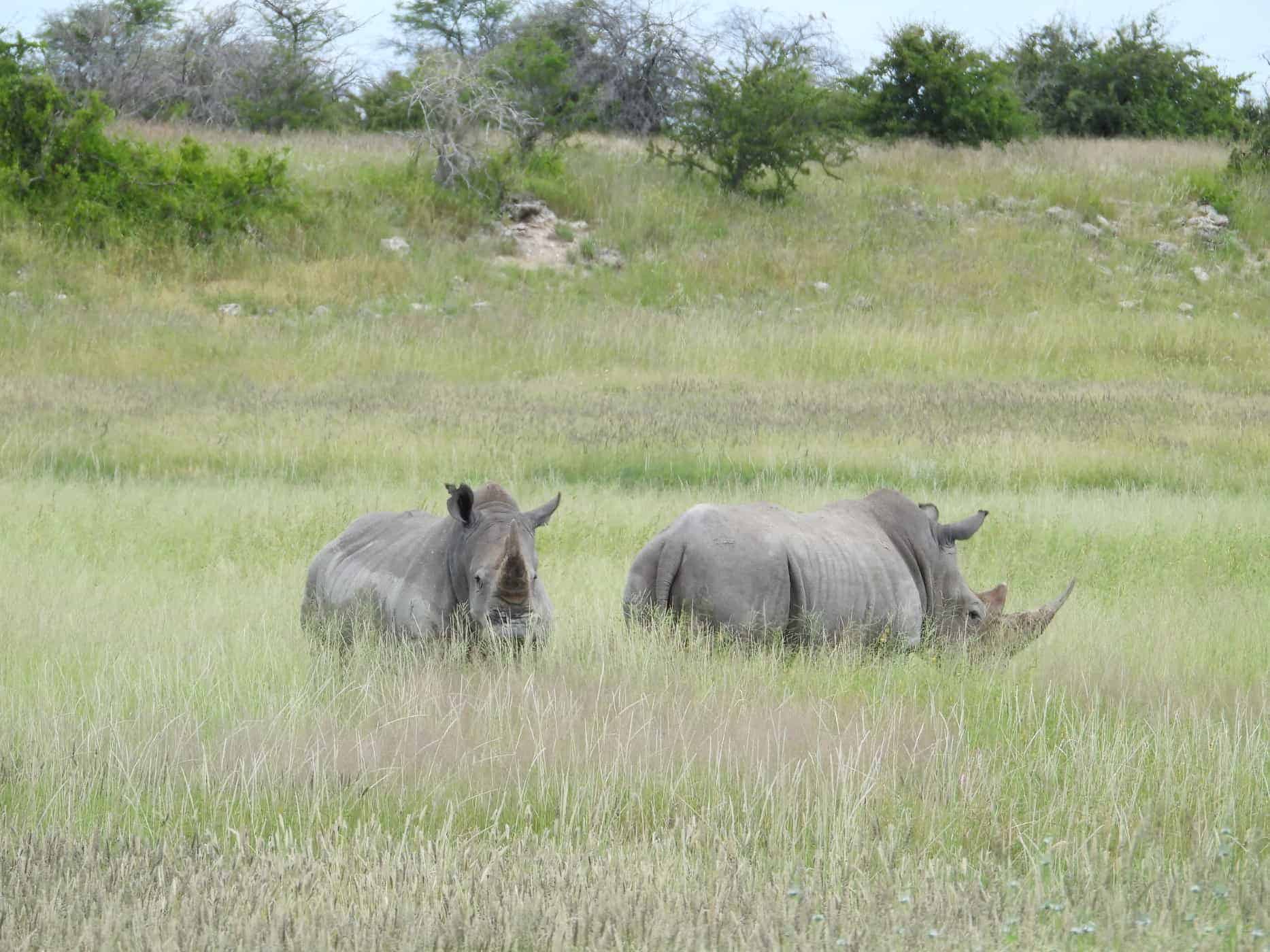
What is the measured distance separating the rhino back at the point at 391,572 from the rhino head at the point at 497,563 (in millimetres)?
134

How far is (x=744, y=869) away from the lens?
4418 mm

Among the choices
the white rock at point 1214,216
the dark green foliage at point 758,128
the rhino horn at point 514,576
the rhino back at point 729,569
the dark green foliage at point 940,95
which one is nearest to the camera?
the rhino horn at point 514,576

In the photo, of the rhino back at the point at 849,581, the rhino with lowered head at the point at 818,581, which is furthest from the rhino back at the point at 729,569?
the rhino back at the point at 849,581

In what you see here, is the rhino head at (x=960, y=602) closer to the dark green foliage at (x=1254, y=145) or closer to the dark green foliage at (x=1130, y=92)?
the dark green foliage at (x=1254, y=145)

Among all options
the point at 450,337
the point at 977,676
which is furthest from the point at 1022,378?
the point at 977,676

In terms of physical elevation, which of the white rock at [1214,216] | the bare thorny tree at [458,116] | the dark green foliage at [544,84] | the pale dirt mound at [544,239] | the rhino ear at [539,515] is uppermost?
the dark green foliage at [544,84]

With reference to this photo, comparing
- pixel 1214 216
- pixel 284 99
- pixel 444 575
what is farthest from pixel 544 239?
pixel 444 575

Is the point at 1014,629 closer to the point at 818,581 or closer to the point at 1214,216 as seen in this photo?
the point at 818,581

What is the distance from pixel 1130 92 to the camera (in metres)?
46.6

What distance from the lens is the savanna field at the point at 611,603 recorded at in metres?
4.32

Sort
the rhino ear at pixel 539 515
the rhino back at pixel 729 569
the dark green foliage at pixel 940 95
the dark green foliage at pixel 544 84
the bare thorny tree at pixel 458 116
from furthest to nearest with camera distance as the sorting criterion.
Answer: the dark green foliage at pixel 940 95 → the dark green foliage at pixel 544 84 → the bare thorny tree at pixel 458 116 → the rhino back at pixel 729 569 → the rhino ear at pixel 539 515

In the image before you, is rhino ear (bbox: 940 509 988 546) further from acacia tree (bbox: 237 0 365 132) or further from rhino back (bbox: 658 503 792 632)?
acacia tree (bbox: 237 0 365 132)

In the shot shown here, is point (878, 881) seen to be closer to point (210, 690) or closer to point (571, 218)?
point (210, 690)

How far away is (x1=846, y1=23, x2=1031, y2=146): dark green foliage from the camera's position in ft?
125
